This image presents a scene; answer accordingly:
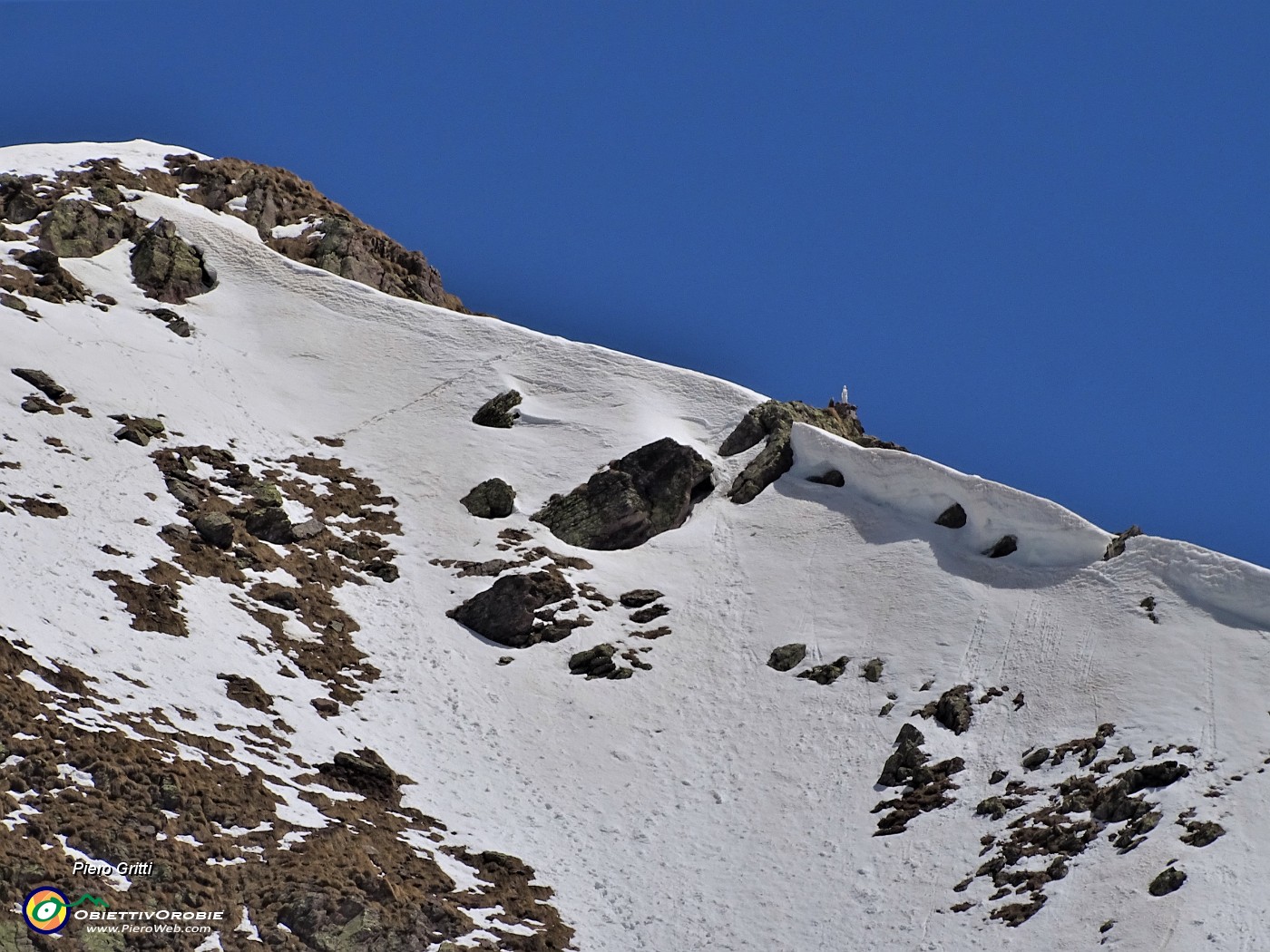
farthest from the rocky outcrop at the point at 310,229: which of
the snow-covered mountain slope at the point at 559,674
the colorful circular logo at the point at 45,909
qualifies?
the colorful circular logo at the point at 45,909

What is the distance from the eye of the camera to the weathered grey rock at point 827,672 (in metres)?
35.7

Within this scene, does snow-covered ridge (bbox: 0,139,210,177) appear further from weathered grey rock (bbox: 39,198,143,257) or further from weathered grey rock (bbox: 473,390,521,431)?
weathered grey rock (bbox: 473,390,521,431)

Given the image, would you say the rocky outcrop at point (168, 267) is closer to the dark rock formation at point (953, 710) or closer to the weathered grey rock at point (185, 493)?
the weathered grey rock at point (185, 493)

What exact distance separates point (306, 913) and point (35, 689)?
6.83 metres

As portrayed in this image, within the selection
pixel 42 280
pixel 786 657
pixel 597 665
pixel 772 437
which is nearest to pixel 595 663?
pixel 597 665

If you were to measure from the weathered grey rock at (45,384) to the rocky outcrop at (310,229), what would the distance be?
16990mm

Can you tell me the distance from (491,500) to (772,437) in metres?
9.59

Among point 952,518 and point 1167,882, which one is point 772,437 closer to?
point 952,518

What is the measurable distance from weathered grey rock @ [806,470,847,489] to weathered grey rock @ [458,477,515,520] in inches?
361

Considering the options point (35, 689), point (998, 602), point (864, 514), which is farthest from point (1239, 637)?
point (35, 689)

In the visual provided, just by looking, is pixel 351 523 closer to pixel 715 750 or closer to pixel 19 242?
pixel 715 750

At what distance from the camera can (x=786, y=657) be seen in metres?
36.6

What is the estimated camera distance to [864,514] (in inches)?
1682

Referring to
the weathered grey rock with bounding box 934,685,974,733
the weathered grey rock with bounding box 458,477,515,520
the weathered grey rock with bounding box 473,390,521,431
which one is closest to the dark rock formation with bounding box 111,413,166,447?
the weathered grey rock with bounding box 458,477,515,520
